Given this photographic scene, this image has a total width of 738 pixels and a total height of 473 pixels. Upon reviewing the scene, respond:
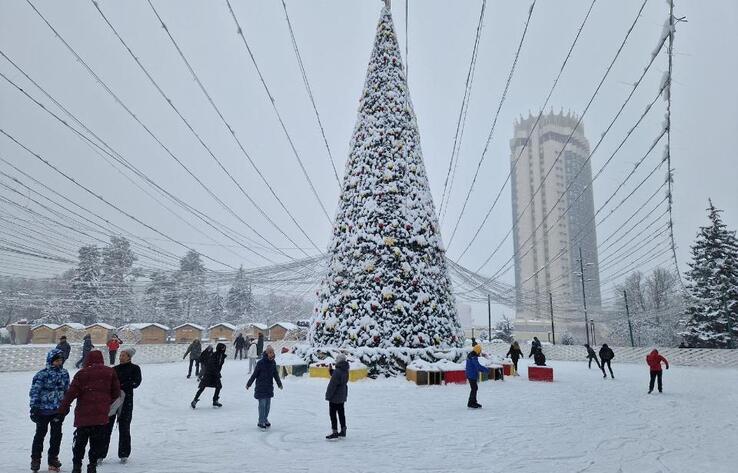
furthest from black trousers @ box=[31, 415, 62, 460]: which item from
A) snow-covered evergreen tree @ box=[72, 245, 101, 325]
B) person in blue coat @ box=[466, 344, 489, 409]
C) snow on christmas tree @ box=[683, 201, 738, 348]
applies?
snow-covered evergreen tree @ box=[72, 245, 101, 325]

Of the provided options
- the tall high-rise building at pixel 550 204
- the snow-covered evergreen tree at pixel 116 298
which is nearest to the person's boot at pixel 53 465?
the snow-covered evergreen tree at pixel 116 298

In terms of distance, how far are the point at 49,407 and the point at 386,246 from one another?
35.9ft

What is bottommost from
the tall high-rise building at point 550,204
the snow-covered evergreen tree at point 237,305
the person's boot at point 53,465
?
the person's boot at point 53,465

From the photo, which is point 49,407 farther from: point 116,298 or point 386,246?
point 116,298

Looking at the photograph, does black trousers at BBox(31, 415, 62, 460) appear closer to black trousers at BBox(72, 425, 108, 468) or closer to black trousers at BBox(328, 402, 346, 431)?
black trousers at BBox(72, 425, 108, 468)

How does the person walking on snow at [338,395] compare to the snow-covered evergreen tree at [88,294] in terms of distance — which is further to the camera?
the snow-covered evergreen tree at [88,294]

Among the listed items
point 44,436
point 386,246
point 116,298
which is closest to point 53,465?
point 44,436

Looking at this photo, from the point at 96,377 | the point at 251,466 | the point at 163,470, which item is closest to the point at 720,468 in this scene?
the point at 251,466

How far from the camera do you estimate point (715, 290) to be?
3109cm

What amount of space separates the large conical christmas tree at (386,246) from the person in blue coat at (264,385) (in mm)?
6473

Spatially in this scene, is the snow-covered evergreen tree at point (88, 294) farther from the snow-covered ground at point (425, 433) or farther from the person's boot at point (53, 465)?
the person's boot at point (53, 465)

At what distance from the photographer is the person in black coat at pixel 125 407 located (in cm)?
543

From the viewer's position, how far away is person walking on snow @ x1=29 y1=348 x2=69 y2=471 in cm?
504

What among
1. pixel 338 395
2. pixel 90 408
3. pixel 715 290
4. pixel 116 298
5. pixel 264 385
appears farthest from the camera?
pixel 116 298
